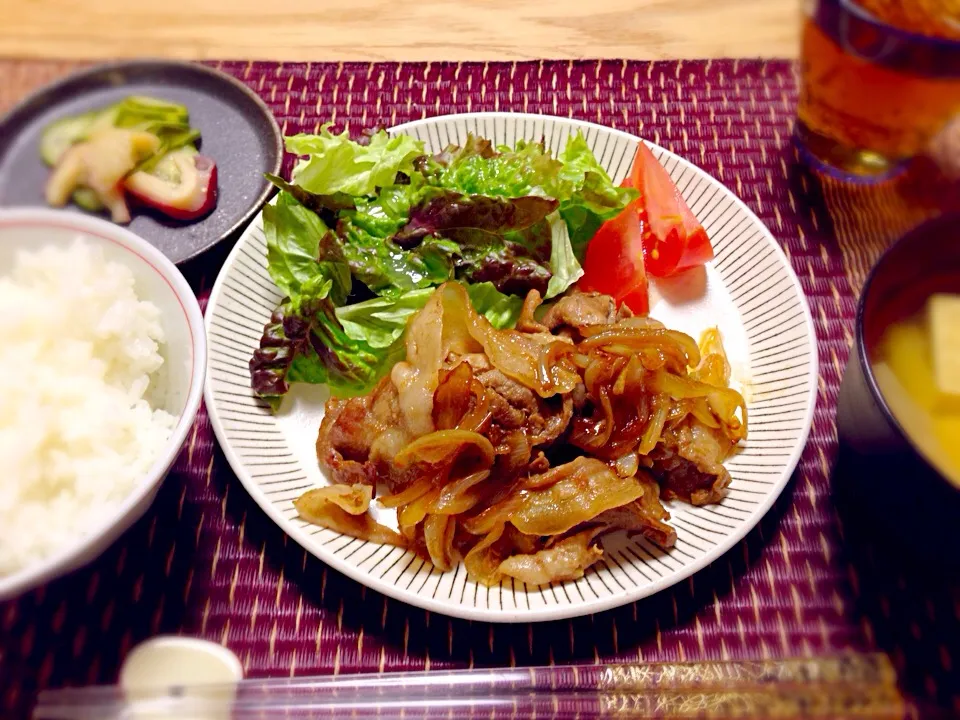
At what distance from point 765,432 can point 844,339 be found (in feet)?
1.77

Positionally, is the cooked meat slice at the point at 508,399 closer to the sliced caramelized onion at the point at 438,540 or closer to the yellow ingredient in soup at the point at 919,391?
the sliced caramelized onion at the point at 438,540

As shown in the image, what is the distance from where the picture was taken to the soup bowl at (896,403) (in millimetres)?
1481

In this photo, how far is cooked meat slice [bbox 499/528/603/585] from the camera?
5.48 ft

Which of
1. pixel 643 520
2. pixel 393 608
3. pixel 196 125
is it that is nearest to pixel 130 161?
pixel 196 125

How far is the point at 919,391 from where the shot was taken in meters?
1.56

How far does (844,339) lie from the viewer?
2.21 meters

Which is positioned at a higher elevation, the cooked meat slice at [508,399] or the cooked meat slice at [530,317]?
the cooked meat slice at [530,317]

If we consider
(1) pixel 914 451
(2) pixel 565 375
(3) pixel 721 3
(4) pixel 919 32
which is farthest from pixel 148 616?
(3) pixel 721 3

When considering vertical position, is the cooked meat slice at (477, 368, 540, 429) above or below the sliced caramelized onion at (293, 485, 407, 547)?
above

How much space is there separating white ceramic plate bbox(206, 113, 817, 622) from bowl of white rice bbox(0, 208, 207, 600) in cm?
28

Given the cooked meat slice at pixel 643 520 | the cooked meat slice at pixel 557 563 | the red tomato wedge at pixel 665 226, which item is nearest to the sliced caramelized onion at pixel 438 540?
the cooked meat slice at pixel 557 563

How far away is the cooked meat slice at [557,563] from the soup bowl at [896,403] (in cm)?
68

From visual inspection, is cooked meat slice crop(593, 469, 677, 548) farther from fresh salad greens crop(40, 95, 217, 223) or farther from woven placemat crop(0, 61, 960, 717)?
fresh salad greens crop(40, 95, 217, 223)

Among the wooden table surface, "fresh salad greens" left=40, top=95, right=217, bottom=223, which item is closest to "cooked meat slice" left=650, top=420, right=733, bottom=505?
"fresh salad greens" left=40, top=95, right=217, bottom=223
